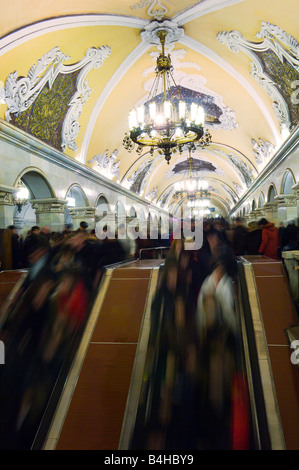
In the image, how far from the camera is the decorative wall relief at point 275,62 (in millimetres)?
7824

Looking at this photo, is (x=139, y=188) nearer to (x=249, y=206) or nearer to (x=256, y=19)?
(x=249, y=206)

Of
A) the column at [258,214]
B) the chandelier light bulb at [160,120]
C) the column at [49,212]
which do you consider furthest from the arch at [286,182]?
the column at [49,212]

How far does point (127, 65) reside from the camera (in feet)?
32.8

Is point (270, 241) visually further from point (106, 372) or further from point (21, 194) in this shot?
point (21, 194)

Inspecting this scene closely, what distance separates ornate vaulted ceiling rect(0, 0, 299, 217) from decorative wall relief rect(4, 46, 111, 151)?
3 centimetres

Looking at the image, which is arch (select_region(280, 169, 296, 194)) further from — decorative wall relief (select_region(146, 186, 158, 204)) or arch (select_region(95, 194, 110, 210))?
decorative wall relief (select_region(146, 186, 158, 204))

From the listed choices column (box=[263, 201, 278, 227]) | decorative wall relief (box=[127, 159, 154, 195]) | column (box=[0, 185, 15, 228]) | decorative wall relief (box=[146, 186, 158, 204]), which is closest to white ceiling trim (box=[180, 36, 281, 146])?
column (box=[263, 201, 278, 227])

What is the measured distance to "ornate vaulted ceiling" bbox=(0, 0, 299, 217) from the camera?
284 inches

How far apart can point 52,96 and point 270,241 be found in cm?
652

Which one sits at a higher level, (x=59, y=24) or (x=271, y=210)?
(x=59, y=24)

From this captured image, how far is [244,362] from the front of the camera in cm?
343

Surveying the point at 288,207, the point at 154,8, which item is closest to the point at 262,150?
the point at 288,207

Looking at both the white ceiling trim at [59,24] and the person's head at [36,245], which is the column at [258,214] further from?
the person's head at [36,245]

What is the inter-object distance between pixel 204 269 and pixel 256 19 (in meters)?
6.39
